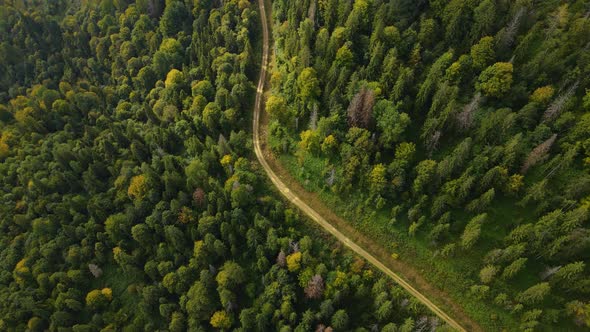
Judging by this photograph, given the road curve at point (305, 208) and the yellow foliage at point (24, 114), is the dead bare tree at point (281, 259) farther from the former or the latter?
the yellow foliage at point (24, 114)

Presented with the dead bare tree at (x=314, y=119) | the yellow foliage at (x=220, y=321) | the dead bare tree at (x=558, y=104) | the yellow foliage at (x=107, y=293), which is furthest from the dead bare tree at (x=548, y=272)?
the yellow foliage at (x=107, y=293)

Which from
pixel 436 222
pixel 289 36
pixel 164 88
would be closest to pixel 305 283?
pixel 436 222

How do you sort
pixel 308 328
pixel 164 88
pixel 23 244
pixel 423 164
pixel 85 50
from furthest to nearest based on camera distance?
1. pixel 85 50
2. pixel 164 88
3. pixel 23 244
4. pixel 423 164
5. pixel 308 328

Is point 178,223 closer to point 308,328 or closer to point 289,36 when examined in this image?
point 308,328

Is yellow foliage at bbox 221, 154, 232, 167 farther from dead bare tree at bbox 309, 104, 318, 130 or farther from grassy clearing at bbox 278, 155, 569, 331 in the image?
grassy clearing at bbox 278, 155, 569, 331

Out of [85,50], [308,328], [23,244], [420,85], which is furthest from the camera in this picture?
[85,50]
